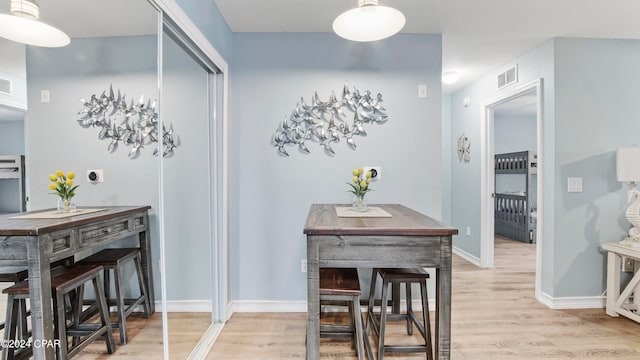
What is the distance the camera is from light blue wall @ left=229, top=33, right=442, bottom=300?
2.72m

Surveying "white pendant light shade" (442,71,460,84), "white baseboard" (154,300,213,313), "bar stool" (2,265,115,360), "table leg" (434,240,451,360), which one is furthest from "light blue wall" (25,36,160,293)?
"white pendant light shade" (442,71,460,84)

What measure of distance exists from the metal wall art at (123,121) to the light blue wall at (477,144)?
125 inches

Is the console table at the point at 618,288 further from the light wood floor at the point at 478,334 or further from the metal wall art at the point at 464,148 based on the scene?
the metal wall art at the point at 464,148

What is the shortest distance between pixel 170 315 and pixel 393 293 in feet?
5.38

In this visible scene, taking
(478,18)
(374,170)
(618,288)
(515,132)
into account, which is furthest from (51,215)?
(515,132)

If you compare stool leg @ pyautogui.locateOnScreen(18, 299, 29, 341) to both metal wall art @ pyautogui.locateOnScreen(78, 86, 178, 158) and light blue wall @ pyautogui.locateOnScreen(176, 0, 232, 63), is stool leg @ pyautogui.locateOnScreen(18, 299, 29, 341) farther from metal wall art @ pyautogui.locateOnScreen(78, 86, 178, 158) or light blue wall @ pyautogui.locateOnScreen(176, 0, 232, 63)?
light blue wall @ pyautogui.locateOnScreen(176, 0, 232, 63)

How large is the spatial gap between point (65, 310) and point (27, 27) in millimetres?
914

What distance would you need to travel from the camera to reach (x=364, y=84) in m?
2.72

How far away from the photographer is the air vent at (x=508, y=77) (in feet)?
10.7

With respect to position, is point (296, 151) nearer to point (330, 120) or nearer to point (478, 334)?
point (330, 120)

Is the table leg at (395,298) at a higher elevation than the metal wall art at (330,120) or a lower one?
lower

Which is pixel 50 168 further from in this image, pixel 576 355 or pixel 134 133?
pixel 576 355

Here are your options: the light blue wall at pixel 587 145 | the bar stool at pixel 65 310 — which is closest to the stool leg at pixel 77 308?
the bar stool at pixel 65 310

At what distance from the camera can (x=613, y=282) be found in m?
2.64
